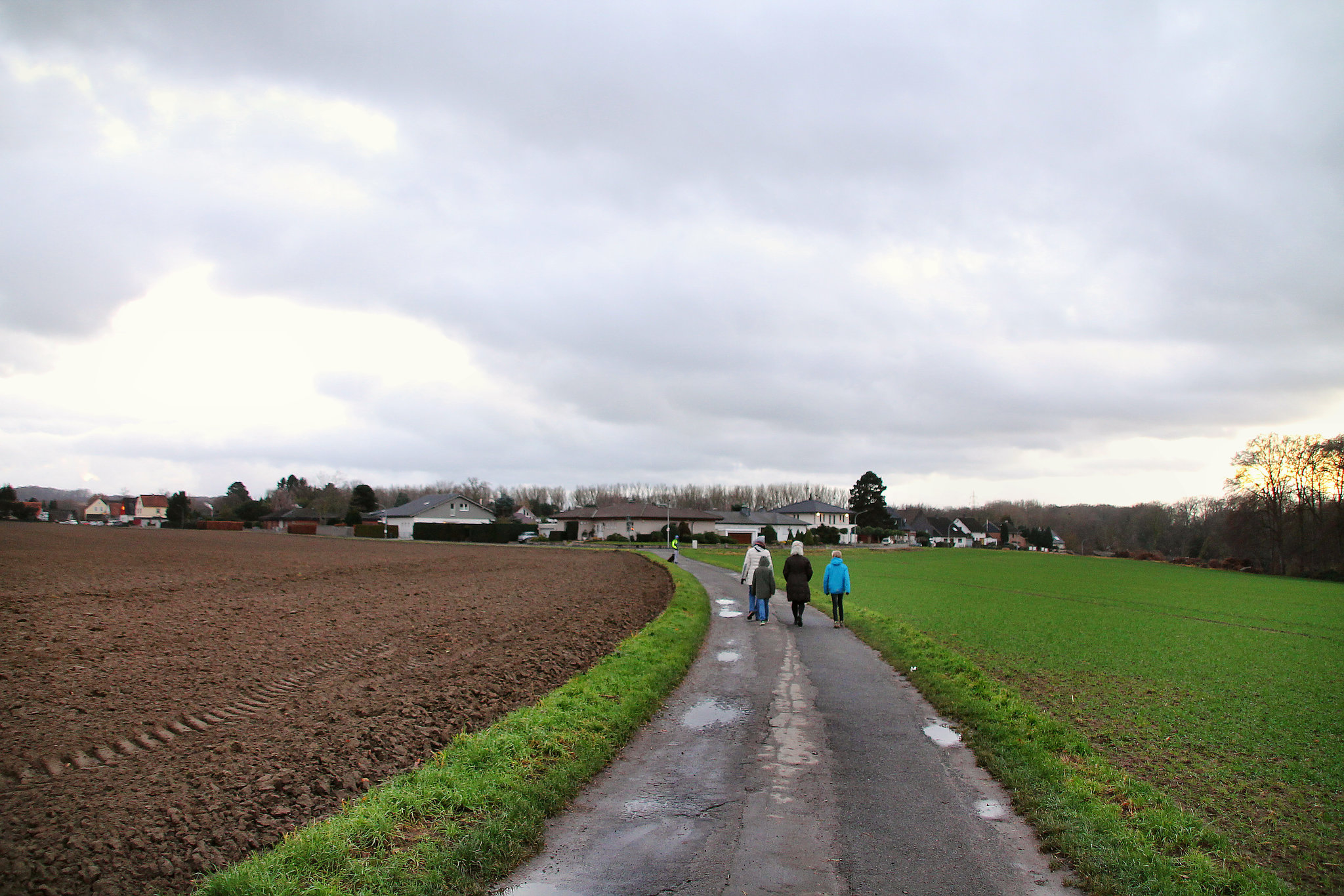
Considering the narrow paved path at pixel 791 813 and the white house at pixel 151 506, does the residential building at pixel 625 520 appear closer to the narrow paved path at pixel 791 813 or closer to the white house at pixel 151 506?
the narrow paved path at pixel 791 813

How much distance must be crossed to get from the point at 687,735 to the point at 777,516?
104 metres

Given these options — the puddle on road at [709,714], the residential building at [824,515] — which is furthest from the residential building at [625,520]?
the puddle on road at [709,714]

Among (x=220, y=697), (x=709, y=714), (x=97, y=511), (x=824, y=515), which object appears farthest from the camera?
(x=97, y=511)

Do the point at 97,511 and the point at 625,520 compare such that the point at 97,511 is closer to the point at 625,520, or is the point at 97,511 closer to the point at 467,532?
the point at 467,532

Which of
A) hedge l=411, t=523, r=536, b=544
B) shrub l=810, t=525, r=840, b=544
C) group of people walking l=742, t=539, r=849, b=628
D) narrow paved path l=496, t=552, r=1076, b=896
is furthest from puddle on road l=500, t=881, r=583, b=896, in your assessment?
shrub l=810, t=525, r=840, b=544

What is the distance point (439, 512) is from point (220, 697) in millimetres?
86864

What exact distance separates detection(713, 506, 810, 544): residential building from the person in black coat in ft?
241

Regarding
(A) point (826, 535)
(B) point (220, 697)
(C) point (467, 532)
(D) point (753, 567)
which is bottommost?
(C) point (467, 532)

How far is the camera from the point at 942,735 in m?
7.95

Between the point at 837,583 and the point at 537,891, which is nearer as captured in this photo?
the point at 537,891

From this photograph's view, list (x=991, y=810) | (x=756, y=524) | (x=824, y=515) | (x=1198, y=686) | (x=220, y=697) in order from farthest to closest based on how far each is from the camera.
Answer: (x=824, y=515), (x=756, y=524), (x=1198, y=686), (x=220, y=697), (x=991, y=810)

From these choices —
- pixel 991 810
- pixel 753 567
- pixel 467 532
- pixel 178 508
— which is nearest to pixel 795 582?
pixel 753 567

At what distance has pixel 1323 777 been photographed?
737 cm

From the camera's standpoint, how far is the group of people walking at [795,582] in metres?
16.5
